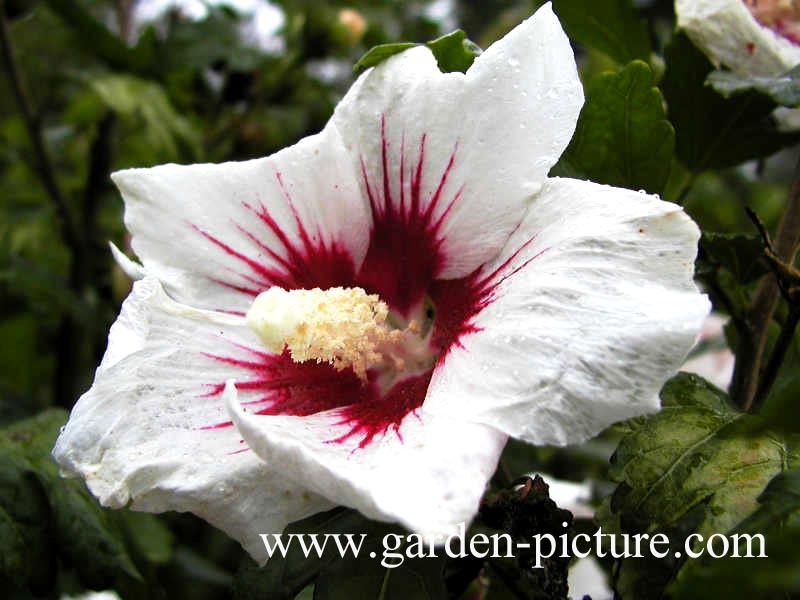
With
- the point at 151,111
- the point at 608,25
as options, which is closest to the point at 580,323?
the point at 608,25

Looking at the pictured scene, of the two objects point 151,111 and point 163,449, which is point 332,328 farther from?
point 151,111

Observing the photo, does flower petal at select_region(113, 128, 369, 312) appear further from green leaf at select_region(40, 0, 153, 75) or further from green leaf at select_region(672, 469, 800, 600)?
green leaf at select_region(40, 0, 153, 75)

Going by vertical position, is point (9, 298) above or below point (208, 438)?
below

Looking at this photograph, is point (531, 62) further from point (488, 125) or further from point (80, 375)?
point (80, 375)

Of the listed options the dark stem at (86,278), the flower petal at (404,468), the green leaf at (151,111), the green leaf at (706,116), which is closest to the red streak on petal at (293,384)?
the flower petal at (404,468)

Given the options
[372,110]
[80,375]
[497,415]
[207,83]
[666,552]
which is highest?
[372,110]

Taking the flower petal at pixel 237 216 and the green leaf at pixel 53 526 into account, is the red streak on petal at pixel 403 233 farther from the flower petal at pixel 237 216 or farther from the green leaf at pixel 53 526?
the green leaf at pixel 53 526

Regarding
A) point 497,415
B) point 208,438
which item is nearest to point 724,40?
point 497,415
